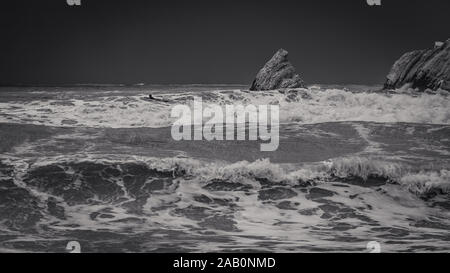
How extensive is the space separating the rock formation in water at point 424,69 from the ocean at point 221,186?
4.65 meters

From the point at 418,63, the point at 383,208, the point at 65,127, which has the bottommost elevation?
the point at 383,208

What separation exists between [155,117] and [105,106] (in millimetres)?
2005

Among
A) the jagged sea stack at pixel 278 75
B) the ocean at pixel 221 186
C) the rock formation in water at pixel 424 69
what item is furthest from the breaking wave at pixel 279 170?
the jagged sea stack at pixel 278 75

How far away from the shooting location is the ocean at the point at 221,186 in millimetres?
6578

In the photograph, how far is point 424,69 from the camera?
64.6 feet

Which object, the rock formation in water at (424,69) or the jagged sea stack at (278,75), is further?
the jagged sea stack at (278,75)

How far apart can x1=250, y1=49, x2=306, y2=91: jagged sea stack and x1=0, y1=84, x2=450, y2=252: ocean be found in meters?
6.18

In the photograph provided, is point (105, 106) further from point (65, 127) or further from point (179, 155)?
point (179, 155)

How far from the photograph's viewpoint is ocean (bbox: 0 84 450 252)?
6578mm

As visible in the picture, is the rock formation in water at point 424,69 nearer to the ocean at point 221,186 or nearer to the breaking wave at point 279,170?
the ocean at point 221,186

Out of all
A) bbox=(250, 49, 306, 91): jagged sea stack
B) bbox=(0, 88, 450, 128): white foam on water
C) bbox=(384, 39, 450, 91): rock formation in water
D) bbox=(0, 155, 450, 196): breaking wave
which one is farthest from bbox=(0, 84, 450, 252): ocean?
bbox=(250, 49, 306, 91): jagged sea stack

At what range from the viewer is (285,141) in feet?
39.5

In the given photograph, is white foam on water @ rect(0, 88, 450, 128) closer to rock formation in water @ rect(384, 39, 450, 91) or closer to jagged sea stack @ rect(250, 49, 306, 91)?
rock formation in water @ rect(384, 39, 450, 91)

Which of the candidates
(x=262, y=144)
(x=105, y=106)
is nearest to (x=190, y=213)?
(x=262, y=144)
